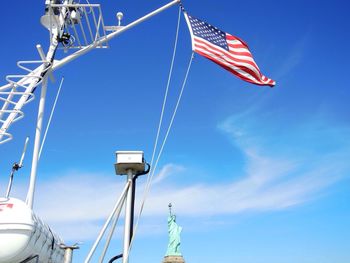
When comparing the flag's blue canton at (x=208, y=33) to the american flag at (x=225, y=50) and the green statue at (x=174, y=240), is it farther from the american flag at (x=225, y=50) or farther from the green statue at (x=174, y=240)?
the green statue at (x=174, y=240)

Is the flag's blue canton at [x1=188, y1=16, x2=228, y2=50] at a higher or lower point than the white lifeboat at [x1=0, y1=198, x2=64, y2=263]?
higher

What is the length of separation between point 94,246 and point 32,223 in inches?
89.4

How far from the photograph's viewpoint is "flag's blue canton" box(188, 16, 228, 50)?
12.4 meters

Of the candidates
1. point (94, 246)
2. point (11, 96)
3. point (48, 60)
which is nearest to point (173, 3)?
point (48, 60)

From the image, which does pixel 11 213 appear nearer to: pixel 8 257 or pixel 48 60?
pixel 8 257

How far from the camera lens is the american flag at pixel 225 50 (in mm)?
11695

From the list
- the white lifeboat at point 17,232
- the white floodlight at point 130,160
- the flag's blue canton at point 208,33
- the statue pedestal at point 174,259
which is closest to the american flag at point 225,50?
the flag's blue canton at point 208,33

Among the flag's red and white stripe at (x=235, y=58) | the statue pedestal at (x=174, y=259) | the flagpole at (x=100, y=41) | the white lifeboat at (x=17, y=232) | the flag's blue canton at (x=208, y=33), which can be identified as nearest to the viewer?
the white lifeboat at (x=17, y=232)

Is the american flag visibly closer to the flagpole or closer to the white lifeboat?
the flagpole

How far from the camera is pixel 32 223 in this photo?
6.06 metres

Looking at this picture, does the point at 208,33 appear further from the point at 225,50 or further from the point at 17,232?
the point at 17,232

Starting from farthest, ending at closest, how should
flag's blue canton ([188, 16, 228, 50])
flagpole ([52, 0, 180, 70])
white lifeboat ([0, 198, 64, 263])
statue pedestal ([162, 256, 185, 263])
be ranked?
statue pedestal ([162, 256, 185, 263]) < flag's blue canton ([188, 16, 228, 50]) < flagpole ([52, 0, 180, 70]) < white lifeboat ([0, 198, 64, 263])

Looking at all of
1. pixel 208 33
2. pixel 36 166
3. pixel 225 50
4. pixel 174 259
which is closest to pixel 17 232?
pixel 36 166

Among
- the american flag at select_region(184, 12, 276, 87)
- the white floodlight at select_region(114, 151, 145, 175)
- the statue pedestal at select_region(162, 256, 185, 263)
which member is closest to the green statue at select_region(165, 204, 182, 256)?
the statue pedestal at select_region(162, 256, 185, 263)
